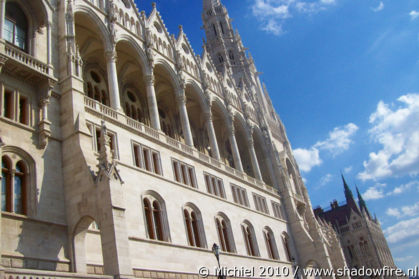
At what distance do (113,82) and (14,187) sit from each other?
12901 millimetres

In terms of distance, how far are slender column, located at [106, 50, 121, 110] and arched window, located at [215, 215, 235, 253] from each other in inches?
461

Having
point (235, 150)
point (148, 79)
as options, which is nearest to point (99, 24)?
point (148, 79)

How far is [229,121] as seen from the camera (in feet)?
145

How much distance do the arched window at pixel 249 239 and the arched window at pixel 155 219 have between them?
10975mm

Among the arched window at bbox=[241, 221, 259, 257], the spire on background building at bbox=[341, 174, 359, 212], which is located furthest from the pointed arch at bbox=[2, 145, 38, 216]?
the spire on background building at bbox=[341, 174, 359, 212]

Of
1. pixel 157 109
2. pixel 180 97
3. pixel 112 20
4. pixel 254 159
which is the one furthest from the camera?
pixel 254 159

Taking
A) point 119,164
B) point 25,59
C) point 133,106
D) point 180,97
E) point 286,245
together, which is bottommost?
point 286,245

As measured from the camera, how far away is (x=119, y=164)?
24.6m

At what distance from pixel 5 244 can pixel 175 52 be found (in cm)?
2634

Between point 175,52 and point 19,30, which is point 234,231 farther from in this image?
point 19,30

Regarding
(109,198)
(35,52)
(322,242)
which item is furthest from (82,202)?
(322,242)

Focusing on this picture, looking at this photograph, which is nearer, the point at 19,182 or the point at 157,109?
the point at 19,182

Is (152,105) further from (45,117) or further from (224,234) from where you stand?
(45,117)

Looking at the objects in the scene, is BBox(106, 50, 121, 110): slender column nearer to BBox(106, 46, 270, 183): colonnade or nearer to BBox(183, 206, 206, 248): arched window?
BBox(106, 46, 270, 183): colonnade
